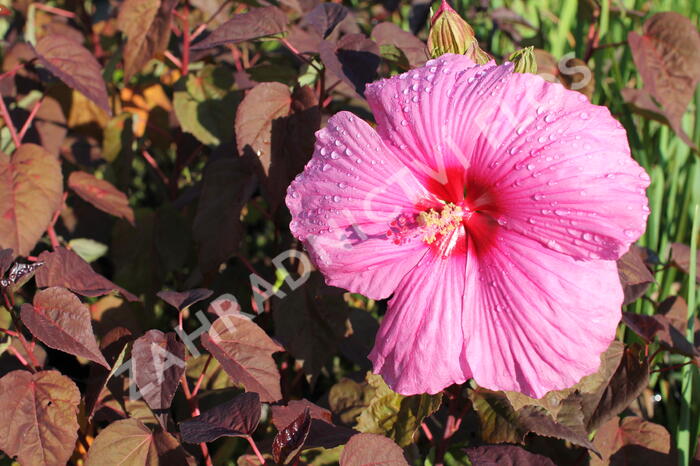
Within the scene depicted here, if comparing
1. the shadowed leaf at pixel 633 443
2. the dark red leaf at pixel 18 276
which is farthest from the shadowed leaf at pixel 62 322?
the shadowed leaf at pixel 633 443

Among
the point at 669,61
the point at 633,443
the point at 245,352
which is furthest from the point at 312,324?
the point at 669,61

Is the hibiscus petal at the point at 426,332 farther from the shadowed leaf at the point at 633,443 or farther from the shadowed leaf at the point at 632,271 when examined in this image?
the shadowed leaf at the point at 633,443

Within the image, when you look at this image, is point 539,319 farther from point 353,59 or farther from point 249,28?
point 249,28

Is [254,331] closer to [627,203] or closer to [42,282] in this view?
[42,282]

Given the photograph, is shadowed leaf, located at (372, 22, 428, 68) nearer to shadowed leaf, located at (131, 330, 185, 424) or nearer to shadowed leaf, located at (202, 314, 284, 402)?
shadowed leaf, located at (202, 314, 284, 402)

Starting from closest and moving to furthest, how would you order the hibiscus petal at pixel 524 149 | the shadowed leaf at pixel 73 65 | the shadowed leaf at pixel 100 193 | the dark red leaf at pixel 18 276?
the hibiscus petal at pixel 524 149 → the dark red leaf at pixel 18 276 → the shadowed leaf at pixel 73 65 → the shadowed leaf at pixel 100 193

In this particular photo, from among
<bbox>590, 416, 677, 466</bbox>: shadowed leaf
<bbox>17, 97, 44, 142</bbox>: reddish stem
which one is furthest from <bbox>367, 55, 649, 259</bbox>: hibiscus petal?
<bbox>17, 97, 44, 142</bbox>: reddish stem

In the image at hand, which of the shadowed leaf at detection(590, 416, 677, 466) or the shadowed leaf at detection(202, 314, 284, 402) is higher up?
the shadowed leaf at detection(202, 314, 284, 402)
